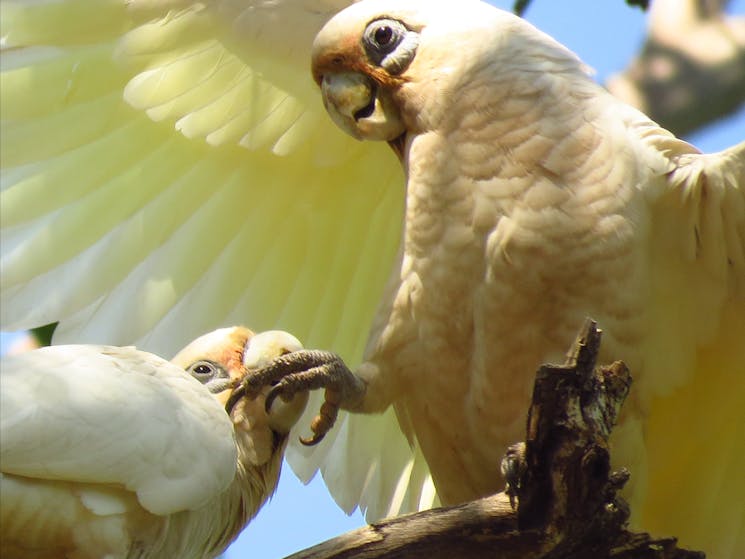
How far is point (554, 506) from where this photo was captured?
11.3 ft

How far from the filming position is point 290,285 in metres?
5.15

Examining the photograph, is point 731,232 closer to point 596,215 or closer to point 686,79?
point 596,215

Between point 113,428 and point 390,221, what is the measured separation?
6.12 ft

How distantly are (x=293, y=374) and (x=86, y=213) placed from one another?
1.19 meters

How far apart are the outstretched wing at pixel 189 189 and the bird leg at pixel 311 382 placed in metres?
0.82

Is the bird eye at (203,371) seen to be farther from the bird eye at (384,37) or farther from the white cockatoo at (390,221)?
the bird eye at (384,37)

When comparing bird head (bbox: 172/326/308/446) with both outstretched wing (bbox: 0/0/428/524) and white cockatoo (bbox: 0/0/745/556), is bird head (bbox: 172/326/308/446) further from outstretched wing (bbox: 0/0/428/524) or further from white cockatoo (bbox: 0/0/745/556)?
outstretched wing (bbox: 0/0/428/524)

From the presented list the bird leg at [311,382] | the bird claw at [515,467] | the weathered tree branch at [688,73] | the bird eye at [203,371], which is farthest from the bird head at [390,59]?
the weathered tree branch at [688,73]

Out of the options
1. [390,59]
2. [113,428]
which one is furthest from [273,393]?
[390,59]

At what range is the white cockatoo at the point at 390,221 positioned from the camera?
4152 mm

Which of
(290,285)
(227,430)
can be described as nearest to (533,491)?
(227,430)

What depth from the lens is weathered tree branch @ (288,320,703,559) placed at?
11.0 feet

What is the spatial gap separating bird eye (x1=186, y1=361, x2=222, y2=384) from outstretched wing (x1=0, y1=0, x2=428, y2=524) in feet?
2.62

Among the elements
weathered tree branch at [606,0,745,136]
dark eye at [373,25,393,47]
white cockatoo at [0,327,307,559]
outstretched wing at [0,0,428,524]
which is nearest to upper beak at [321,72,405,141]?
dark eye at [373,25,393,47]
